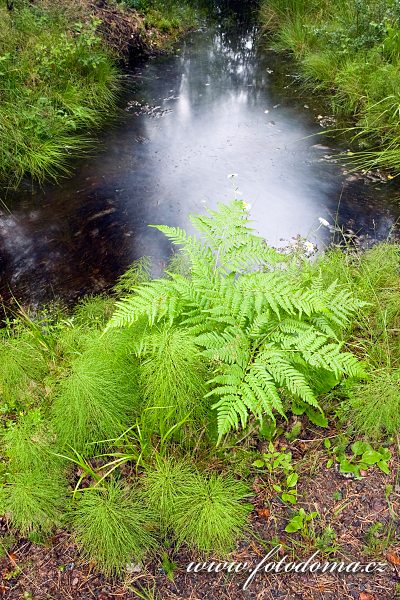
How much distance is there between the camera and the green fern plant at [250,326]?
2088mm

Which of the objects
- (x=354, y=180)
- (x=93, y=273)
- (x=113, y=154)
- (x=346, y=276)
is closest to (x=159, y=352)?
(x=346, y=276)

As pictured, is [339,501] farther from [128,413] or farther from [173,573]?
[128,413]

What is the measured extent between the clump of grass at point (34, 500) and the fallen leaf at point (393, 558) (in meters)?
1.64

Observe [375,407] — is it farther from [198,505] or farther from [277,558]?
[198,505]

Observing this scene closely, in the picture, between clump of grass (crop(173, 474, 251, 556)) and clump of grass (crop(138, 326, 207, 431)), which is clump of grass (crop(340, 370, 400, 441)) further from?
clump of grass (crop(138, 326, 207, 431))

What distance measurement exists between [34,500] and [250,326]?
56.7 inches

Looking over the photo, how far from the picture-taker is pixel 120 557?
2.08 meters

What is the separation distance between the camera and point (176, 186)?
554 cm

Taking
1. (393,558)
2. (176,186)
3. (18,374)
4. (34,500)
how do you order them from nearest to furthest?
(393,558)
(34,500)
(18,374)
(176,186)

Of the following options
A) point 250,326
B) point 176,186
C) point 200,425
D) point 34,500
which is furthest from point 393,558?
point 176,186

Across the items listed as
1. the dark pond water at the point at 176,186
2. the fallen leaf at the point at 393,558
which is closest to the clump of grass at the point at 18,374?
the dark pond water at the point at 176,186

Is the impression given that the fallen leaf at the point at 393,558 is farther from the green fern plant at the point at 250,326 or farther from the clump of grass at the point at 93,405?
the clump of grass at the point at 93,405

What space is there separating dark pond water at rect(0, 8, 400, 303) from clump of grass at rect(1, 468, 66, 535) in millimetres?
2073

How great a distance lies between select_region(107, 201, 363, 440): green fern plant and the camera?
2088 millimetres
